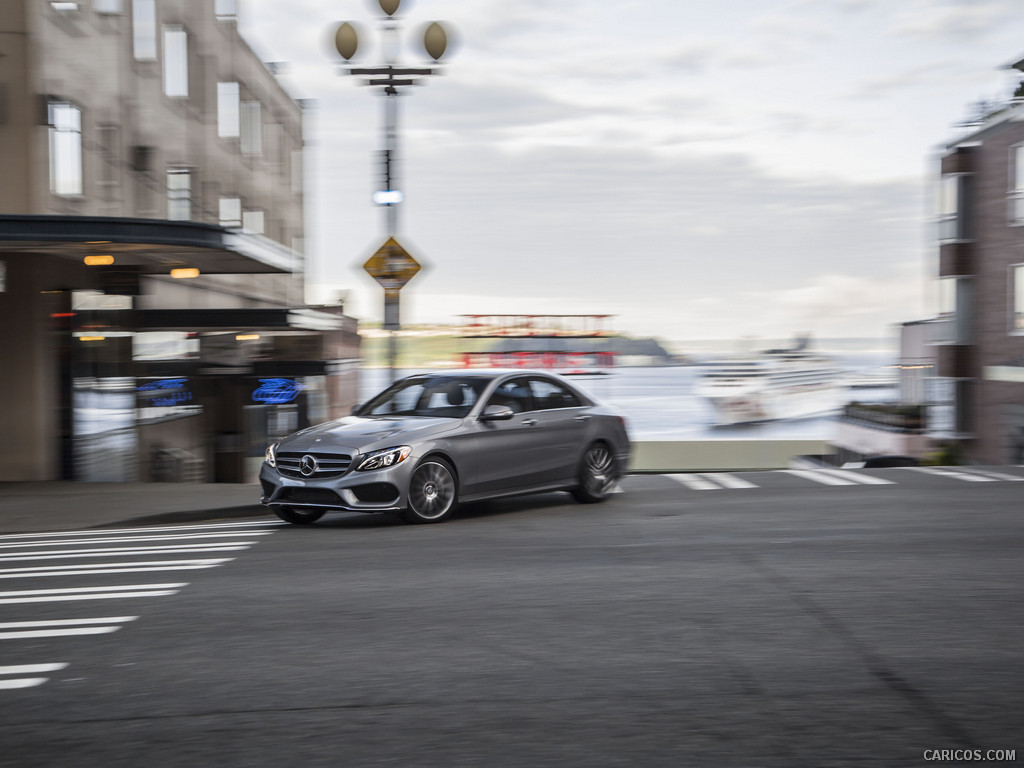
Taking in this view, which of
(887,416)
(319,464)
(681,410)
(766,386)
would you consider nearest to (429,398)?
(319,464)

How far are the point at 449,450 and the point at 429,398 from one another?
105 cm

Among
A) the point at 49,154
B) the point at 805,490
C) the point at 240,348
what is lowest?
the point at 805,490

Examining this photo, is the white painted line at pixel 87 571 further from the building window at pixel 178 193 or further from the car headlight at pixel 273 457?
the building window at pixel 178 193

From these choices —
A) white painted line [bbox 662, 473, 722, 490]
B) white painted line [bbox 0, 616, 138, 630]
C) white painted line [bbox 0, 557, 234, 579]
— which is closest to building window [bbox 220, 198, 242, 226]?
white painted line [bbox 662, 473, 722, 490]

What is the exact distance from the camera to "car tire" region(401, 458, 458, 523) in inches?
442

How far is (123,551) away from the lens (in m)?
9.98

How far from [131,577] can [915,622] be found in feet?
18.0

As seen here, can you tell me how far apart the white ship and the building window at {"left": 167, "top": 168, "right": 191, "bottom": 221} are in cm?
8857

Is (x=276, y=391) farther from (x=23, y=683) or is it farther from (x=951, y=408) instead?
(x=951, y=408)

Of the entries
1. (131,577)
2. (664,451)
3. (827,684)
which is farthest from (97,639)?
(664,451)

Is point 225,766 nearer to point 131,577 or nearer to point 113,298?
point 131,577

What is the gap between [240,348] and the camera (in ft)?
65.4

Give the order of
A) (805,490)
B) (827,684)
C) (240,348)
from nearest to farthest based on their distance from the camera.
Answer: (827,684)
(805,490)
(240,348)

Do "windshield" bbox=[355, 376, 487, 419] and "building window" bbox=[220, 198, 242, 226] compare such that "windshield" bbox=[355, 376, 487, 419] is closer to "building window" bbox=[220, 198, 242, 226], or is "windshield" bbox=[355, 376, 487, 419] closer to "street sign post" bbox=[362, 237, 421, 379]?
"street sign post" bbox=[362, 237, 421, 379]
